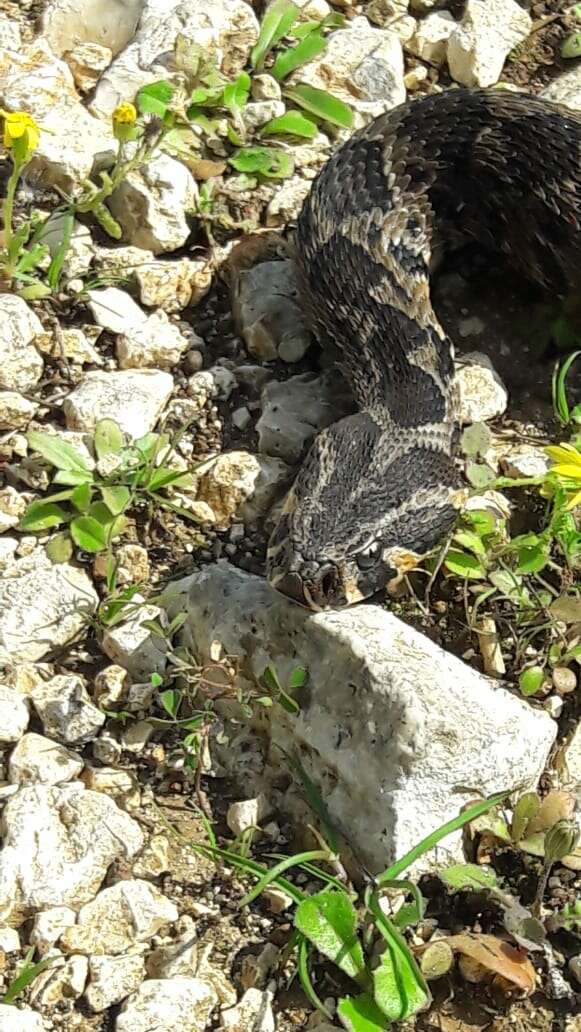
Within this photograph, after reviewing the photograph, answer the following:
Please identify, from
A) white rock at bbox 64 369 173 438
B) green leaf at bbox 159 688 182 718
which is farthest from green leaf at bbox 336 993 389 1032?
white rock at bbox 64 369 173 438

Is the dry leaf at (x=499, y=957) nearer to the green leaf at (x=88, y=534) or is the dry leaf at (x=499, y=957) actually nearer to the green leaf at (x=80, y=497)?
the green leaf at (x=88, y=534)

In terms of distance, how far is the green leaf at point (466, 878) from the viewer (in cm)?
376

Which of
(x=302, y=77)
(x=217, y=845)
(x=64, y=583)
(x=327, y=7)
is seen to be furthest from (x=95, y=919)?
(x=327, y=7)

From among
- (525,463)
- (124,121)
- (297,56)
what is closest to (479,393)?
(525,463)

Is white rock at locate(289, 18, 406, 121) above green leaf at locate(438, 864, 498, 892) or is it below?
above

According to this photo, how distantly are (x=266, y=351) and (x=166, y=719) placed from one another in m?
1.67

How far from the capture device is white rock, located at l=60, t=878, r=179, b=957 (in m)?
3.65

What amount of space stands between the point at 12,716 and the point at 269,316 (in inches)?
78.2

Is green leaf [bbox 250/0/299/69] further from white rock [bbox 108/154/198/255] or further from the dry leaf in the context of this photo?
the dry leaf

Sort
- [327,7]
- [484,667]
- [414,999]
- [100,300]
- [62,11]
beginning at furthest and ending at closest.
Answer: [327,7], [62,11], [100,300], [484,667], [414,999]

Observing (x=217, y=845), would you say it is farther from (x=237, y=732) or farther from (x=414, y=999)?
(x=414, y=999)

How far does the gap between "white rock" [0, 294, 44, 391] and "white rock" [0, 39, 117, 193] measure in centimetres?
71

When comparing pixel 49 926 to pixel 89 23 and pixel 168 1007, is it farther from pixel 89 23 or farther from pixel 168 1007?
pixel 89 23

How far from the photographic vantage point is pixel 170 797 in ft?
13.4
